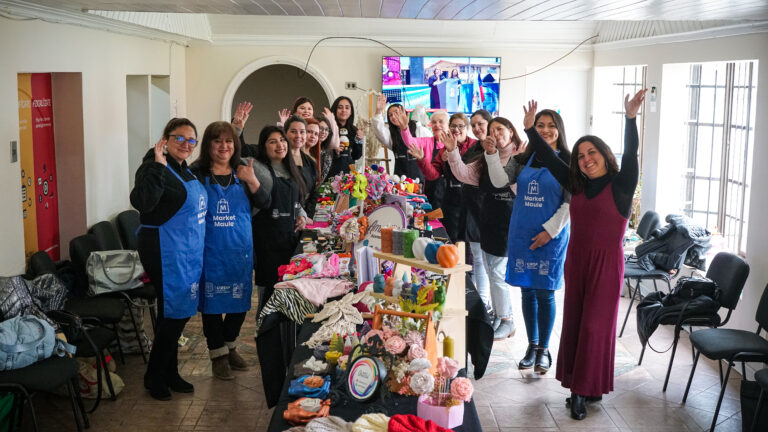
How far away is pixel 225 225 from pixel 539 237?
2166 millimetres

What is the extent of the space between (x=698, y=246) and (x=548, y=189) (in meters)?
2.30

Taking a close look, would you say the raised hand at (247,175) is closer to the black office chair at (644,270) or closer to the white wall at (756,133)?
the black office chair at (644,270)

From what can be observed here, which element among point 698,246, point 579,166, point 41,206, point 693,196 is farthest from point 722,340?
point 41,206

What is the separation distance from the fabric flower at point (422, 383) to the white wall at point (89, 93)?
339 cm

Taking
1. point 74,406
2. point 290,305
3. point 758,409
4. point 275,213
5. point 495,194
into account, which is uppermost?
point 495,194

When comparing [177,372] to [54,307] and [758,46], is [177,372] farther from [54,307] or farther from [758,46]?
[758,46]

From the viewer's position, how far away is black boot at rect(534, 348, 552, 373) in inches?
231

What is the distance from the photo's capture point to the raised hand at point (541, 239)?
5.59 metres

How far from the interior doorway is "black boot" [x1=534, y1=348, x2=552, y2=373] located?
1004 cm

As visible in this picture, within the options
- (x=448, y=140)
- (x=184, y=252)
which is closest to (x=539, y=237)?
(x=448, y=140)

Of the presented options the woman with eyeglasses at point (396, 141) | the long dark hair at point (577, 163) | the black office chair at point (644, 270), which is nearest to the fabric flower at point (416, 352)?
the long dark hair at point (577, 163)

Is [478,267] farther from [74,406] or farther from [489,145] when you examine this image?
[74,406]

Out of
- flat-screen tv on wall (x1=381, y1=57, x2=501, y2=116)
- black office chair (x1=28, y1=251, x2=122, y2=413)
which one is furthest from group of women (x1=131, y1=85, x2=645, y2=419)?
flat-screen tv on wall (x1=381, y1=57, x2=501, y2=116)

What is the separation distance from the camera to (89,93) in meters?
7.06
